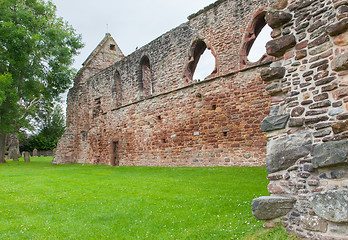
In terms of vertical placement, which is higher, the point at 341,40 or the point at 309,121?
the point at 341,40

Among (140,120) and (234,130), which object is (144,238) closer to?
(234,130)

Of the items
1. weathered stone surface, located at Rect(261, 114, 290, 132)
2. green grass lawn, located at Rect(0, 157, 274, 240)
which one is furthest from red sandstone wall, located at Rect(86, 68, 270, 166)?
weathered stone surface, located at Rect(261, 114, 290, 132)

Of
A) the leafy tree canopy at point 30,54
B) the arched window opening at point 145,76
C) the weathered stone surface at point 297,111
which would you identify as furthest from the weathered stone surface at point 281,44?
the leafy tree canopy at point 30,54

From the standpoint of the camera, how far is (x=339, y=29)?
3.29m

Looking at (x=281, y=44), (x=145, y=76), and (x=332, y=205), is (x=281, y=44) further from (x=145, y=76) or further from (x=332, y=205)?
(x=145, y=76)

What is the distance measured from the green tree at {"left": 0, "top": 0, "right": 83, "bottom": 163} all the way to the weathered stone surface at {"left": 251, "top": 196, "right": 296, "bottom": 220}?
1764 centimetres

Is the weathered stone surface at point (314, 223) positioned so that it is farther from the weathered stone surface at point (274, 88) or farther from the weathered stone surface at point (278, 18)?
the weathered stone surface at point (278, 18)

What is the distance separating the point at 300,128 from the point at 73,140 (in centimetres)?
2296

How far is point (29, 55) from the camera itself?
65.0 feet

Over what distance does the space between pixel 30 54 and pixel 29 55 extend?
0.14m

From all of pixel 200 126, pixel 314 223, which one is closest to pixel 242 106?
pixel 200 126

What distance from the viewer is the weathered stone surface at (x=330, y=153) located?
310cm

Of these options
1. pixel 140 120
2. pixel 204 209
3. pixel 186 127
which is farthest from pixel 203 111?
pixel 204 209

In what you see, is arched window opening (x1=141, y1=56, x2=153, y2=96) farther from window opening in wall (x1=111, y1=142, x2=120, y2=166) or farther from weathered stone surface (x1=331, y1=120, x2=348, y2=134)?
weathered stone surface (x1=331, y1=120, x2=348, y2=134)
